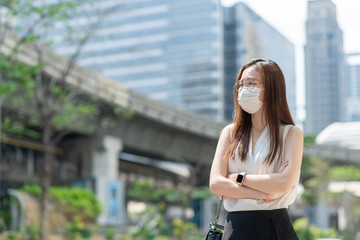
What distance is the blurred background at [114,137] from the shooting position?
70.7ft

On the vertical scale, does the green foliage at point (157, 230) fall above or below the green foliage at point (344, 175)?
below

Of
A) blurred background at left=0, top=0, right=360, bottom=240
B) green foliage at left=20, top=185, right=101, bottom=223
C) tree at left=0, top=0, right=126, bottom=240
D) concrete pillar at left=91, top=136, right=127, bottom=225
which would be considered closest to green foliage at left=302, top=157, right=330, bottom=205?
blurred background at left=0, top=0, right=360, bottom=240

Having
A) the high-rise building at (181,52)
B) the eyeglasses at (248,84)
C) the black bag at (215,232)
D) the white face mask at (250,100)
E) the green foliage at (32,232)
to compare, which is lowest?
the green foliage at (32,232)

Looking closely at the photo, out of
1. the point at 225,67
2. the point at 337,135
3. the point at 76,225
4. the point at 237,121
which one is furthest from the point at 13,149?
the point at 225,67

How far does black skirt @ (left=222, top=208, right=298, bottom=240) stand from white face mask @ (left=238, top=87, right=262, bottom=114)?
0.54 meters

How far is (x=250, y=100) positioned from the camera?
3.09 m

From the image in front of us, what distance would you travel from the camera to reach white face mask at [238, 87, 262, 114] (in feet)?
10.1

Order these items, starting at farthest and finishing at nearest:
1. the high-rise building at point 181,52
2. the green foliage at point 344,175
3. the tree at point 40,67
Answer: the high-rise building at point 181,52 < the green foliage at point 344,175 < the tree at point 40,67

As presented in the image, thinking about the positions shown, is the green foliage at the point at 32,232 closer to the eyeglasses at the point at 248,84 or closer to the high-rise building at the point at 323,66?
the eyeglasses at the point at 248,84

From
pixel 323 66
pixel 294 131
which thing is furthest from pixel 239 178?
pixel 323 66

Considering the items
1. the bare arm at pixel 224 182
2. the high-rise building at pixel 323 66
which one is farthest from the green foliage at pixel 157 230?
the high-rise building at pixel 323 66

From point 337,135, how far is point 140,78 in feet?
212

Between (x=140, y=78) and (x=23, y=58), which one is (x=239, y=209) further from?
(x=140, y=78)

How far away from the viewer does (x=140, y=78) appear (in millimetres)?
129875
